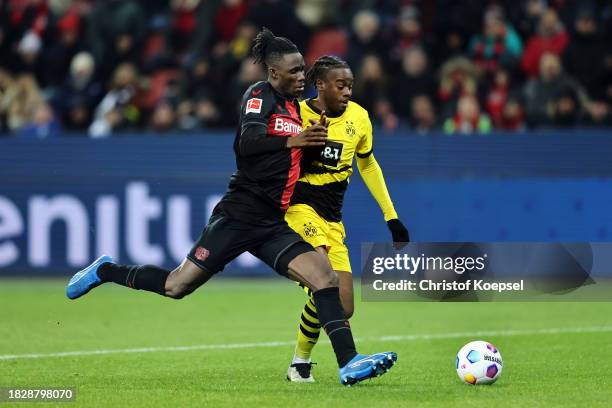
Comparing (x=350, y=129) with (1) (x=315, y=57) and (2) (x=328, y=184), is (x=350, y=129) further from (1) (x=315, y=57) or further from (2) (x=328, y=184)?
(1) (x=315, y=57)

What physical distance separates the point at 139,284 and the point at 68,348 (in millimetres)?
2130

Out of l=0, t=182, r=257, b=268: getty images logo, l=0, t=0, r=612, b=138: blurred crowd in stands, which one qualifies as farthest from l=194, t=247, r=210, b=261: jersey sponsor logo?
l=0, t=0, r=612, b=138: blurred crowd in stands

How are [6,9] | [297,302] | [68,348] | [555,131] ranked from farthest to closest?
[6,9] < [555,131] < [297,302] < [68,348]

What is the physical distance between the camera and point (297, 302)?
13625mm

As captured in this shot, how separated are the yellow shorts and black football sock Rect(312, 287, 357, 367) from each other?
0.60 m

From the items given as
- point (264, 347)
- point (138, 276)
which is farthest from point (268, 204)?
point (264, 347)

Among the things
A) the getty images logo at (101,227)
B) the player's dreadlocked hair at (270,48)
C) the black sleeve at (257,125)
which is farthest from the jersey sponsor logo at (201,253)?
the getty images logo at (101,227)

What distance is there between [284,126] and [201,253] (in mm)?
932

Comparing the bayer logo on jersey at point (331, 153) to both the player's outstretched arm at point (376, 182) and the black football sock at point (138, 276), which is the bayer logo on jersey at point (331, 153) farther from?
the black football sock at point (138, 276)

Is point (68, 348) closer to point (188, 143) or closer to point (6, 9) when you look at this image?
point (188, 143)

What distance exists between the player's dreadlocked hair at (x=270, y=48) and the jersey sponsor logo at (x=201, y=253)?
1214 millimetres

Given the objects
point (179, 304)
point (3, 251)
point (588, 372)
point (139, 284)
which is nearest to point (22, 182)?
point (3, 251)

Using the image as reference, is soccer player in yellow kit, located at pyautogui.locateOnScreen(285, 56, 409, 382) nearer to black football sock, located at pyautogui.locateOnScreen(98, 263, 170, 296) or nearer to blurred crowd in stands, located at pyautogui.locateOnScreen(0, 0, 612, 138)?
black football sock, located at pyautogui.locateOnScreen(98, 263, 170, 296)

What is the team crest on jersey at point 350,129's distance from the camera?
8164 millimetres
